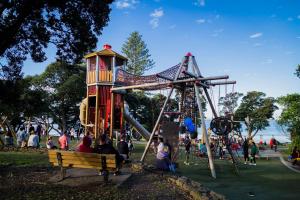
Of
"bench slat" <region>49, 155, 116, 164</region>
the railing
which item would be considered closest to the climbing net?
the railing

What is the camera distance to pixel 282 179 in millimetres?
14930

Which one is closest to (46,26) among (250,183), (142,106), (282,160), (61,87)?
(250,183)

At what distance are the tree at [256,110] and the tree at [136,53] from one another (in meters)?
29.0

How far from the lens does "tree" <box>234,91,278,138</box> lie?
8438 centimetres

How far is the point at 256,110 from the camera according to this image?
85.9 metres

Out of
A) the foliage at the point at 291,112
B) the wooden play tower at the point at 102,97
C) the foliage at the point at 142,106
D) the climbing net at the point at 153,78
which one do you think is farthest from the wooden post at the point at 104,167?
the foliage at the point at 142,106

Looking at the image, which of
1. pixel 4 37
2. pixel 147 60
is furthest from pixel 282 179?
pixel 147 60

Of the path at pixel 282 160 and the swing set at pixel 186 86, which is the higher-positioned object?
A: the swing set at pixel 186 86

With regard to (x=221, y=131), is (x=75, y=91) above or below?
above

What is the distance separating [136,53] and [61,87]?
29188mm

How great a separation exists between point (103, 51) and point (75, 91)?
28525 millimetres

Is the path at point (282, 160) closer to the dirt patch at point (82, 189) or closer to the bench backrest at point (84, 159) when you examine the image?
the dirt patch at point (82, 189)

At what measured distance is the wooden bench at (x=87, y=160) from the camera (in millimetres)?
10641

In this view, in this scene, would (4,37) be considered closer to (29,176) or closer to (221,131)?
(29,176)
